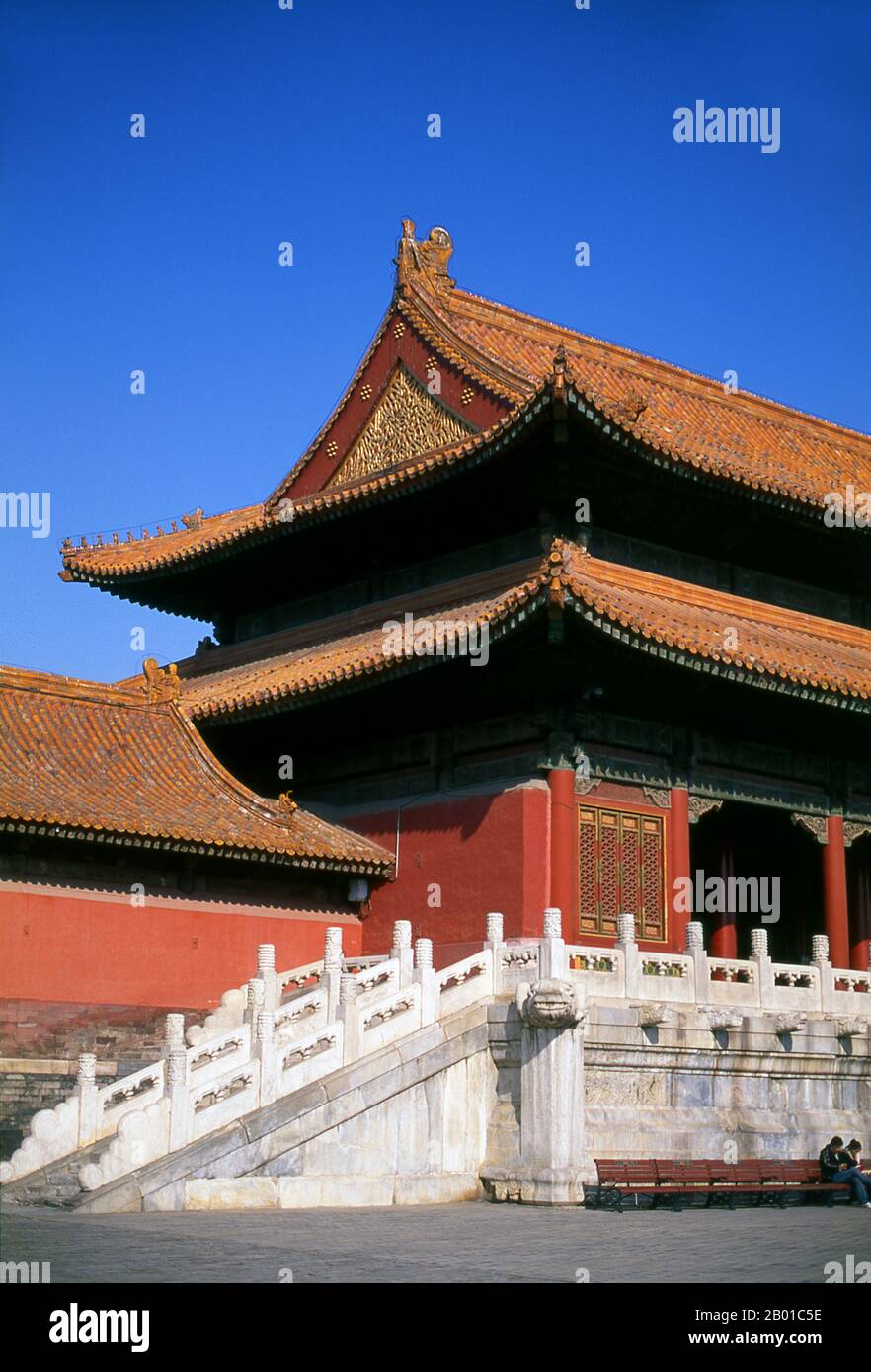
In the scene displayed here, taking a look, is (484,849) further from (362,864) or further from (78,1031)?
(78,1031)

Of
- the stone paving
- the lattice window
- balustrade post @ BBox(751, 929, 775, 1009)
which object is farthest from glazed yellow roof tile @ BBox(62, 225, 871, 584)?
the stone paving

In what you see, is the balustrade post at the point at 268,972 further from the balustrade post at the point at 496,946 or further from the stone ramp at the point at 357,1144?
the stone ramp at the point at 357,1144

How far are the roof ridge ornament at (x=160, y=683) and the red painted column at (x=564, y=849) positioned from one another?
6296 mm

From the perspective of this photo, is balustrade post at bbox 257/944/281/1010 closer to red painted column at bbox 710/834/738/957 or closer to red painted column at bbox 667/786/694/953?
red painted column at bbox 667/786/694/953

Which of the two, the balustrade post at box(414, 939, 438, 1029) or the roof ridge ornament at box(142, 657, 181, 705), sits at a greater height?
the roof ridge ornament at box(142, 657, 181, 705)

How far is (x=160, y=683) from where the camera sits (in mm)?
24703

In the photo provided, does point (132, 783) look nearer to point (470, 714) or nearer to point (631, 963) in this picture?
point (470, 714)

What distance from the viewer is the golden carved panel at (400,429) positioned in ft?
85.1

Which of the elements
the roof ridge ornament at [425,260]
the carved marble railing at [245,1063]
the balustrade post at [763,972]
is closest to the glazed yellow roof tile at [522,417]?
the roof ridge ornament at [425,260]

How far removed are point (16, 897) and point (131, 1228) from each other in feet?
24.8

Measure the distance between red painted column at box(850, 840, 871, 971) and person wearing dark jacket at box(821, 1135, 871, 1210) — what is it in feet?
23.3

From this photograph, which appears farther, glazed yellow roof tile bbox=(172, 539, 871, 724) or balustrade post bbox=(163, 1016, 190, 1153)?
glazed yellow roof tile bbox=(172, 539, 871, 724)

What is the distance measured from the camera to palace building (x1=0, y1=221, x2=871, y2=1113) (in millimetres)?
21062

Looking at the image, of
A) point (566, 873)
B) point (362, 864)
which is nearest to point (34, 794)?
point (362, 864)
